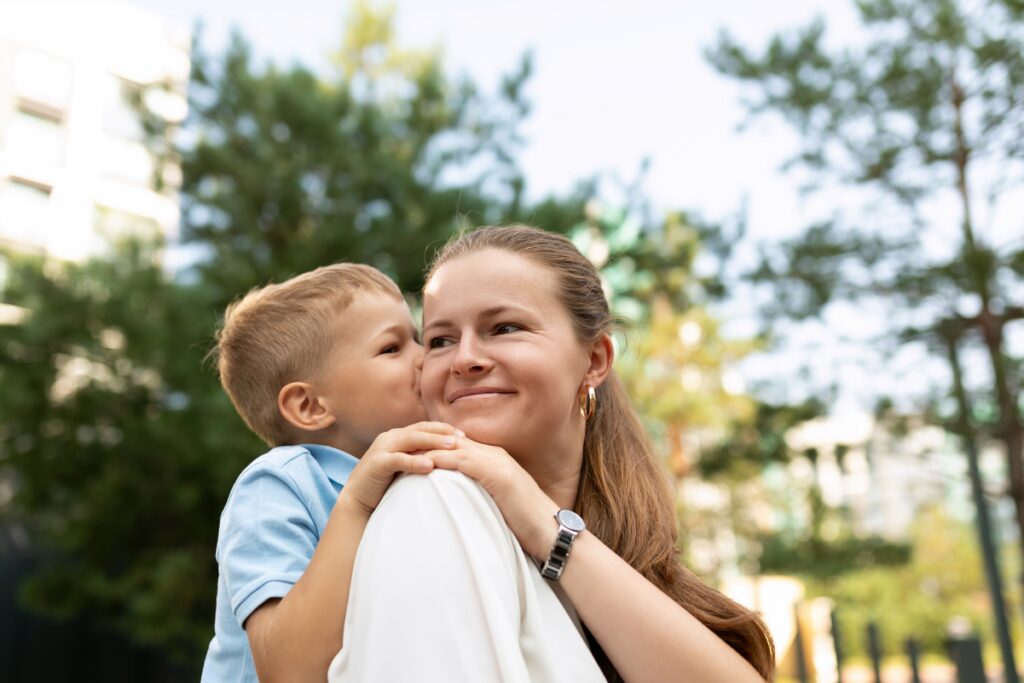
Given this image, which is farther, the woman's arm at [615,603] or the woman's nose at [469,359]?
the woman's nose at [469,359]

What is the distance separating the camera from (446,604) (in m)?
1.14

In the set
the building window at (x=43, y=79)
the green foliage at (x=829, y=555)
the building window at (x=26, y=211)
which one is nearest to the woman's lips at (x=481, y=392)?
the green foliage at (x=829, y=555)

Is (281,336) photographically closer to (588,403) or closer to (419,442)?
(588,403)

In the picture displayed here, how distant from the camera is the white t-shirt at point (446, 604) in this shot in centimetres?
111

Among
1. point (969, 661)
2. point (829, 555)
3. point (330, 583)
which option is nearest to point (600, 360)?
point (330, 583)

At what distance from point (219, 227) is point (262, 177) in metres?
0.73

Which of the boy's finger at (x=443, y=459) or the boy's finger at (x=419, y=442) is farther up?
the boy's finger at (x=419, y=442)

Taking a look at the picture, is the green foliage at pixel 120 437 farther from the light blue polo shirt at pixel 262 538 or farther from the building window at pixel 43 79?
the building window at pixel 43 79

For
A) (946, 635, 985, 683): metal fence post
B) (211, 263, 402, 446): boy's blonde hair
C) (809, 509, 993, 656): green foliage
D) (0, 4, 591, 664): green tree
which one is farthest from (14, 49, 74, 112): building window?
(809, 509, 993, 656): green foliage

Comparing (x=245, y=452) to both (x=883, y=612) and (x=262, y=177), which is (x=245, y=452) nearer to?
(x=262, y=177)

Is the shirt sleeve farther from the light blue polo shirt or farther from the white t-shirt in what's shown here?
the white t-shirt

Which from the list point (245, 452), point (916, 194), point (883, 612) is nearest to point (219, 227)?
point (245, 452)

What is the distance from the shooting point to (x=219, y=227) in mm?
8062

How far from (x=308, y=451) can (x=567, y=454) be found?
23.1 inches
